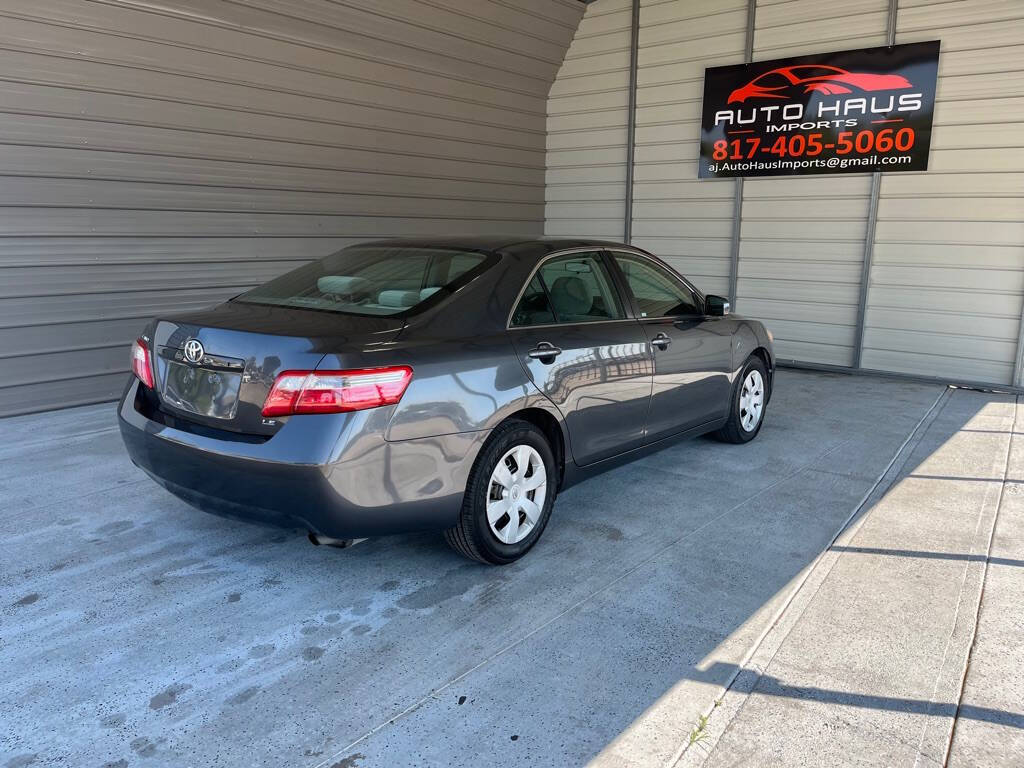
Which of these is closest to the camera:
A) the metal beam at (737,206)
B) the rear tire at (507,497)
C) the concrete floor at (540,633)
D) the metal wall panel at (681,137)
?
the concrete floor at (540,633)

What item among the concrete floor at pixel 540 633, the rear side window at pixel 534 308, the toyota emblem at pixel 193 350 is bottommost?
the concrete floor at pixel 540 633

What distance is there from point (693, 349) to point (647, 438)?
0.67 metres

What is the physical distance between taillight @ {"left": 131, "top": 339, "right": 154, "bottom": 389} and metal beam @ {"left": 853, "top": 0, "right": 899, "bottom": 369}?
24.6ft

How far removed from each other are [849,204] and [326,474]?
7.56 m

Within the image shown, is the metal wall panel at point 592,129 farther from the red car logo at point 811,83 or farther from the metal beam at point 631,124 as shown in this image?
the red car logo at point 811,83

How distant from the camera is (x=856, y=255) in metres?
8.54

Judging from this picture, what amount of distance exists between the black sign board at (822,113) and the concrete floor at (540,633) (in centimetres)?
485

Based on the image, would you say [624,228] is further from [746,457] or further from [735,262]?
[746,457]

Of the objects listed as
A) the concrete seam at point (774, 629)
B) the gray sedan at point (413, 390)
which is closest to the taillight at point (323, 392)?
the gray sedan at point (413, 390)

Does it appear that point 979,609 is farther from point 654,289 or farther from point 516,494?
point 654,289

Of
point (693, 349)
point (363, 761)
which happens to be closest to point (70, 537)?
point (363, 761)

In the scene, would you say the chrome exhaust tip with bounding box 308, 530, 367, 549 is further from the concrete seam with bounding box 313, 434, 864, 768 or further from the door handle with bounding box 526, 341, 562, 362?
the door handle with bounding box 526, 341, 562, 362

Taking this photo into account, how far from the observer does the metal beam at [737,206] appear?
8945 millimetres

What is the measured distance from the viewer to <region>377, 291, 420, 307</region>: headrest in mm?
3274
